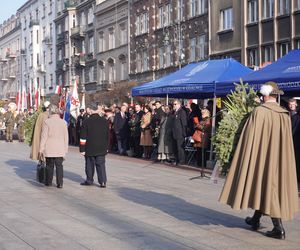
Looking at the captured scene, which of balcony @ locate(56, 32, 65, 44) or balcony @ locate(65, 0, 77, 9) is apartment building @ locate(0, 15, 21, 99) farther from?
balcony @ locate(65, 0, 77, 9)

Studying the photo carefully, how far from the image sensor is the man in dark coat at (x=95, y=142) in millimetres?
12781

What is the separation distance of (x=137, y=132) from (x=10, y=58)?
78510mm

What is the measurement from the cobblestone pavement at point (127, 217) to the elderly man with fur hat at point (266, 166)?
45cm

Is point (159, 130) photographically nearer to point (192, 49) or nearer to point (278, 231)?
point (278, 231)

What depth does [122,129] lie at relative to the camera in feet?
72.3

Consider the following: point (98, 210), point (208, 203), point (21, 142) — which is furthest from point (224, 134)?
point (21, 142)

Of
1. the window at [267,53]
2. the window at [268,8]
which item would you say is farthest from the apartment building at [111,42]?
the window at [267,53]

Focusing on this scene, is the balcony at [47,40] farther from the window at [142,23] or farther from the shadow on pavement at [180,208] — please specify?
the shadow on pavement at [180,208]

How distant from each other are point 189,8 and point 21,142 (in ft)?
51.3

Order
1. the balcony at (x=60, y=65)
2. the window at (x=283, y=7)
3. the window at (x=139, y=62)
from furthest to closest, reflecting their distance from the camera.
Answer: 1. the balcony at (x=60, y=65)
2. the window at (x=139, y=62)
3. the window at (x=283, y=7)

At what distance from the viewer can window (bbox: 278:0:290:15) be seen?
31848 mm

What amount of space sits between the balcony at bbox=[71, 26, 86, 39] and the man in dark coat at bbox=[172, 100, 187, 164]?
152 feet

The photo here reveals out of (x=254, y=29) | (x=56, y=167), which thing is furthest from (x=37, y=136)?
(x=254, y=29)

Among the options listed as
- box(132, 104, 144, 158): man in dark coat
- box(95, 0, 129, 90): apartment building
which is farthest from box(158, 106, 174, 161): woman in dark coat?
box(95, 0, 129, 90): apartment building
